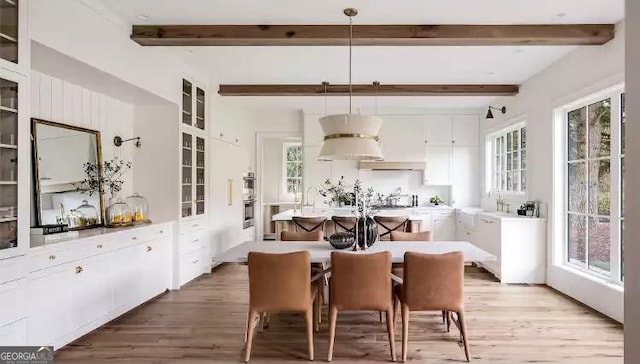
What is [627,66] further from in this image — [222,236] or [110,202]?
[222,236]

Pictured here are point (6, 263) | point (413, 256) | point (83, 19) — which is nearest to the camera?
point (6, 263)

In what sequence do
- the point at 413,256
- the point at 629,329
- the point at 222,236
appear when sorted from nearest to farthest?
the point at 629,329 → the point at 413,256 → the point at 222,236

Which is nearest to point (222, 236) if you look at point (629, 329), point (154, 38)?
point (154, 38)

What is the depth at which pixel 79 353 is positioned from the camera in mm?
3178

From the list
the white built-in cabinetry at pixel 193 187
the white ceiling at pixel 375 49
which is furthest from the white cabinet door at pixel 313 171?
the white built-in cabinetry at pixel 193 187

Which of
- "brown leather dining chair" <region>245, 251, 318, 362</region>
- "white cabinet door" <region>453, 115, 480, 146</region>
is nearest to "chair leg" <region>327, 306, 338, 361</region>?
"brown leather dining chair" <region>245, 251, 318, 362</region>

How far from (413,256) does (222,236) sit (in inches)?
172

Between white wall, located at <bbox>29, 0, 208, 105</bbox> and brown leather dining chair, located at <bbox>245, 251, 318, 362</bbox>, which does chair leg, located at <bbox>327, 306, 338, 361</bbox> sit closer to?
brown leather dining chair, located at <bbox>245, 251, 318, 362</bbox>

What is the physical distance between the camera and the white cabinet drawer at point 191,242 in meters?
5.23

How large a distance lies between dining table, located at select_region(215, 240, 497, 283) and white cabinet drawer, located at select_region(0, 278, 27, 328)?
1.27 meters

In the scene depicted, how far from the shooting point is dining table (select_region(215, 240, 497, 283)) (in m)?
3.33

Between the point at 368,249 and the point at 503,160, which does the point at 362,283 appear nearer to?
the point at 368,249

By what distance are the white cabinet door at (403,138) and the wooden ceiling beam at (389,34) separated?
3986 mm

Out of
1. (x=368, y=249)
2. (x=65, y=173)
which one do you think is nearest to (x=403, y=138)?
(x=368, y=249)
